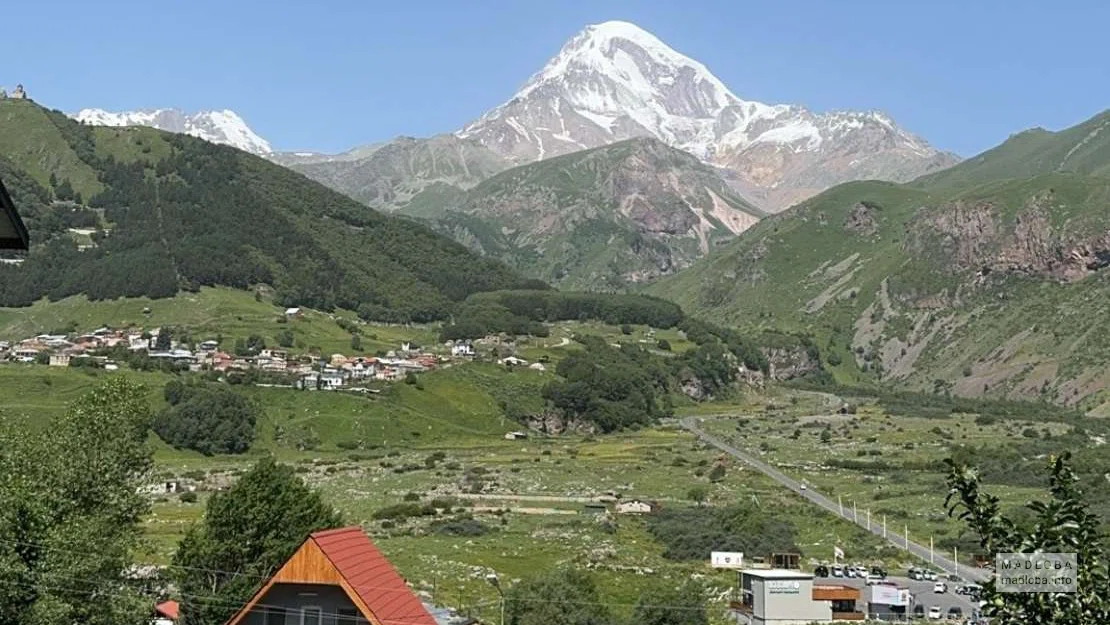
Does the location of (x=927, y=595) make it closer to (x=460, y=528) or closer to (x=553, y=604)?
(x=553, y=604)

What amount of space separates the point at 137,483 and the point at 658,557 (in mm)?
52587

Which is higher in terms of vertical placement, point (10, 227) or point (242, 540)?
point (10, 227)

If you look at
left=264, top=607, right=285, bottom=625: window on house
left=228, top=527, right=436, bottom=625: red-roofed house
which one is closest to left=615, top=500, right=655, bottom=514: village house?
left=228, top=527, right=436, bottom=625: red-roofed house

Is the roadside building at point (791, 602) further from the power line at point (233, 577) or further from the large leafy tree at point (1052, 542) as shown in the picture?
the large leafy tree at point (1052, 542)

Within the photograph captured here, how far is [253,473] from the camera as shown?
1711 inches

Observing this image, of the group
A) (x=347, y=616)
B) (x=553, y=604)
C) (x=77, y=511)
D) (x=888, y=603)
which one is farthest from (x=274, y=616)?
(x=888, y=603)

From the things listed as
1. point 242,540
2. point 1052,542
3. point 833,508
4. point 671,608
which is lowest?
point 833,508

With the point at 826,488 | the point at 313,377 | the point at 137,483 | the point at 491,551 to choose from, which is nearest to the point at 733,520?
the point at 491,551

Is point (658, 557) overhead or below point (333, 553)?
below

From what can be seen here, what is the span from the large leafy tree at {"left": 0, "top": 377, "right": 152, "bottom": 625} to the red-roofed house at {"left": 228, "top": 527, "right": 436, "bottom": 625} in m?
6.87

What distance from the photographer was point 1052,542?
859 centimetres

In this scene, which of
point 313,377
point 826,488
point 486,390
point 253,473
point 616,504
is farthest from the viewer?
point 486,390

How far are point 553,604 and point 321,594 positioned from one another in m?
26.9

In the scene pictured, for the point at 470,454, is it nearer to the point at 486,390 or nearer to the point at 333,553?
the point at 486,390
